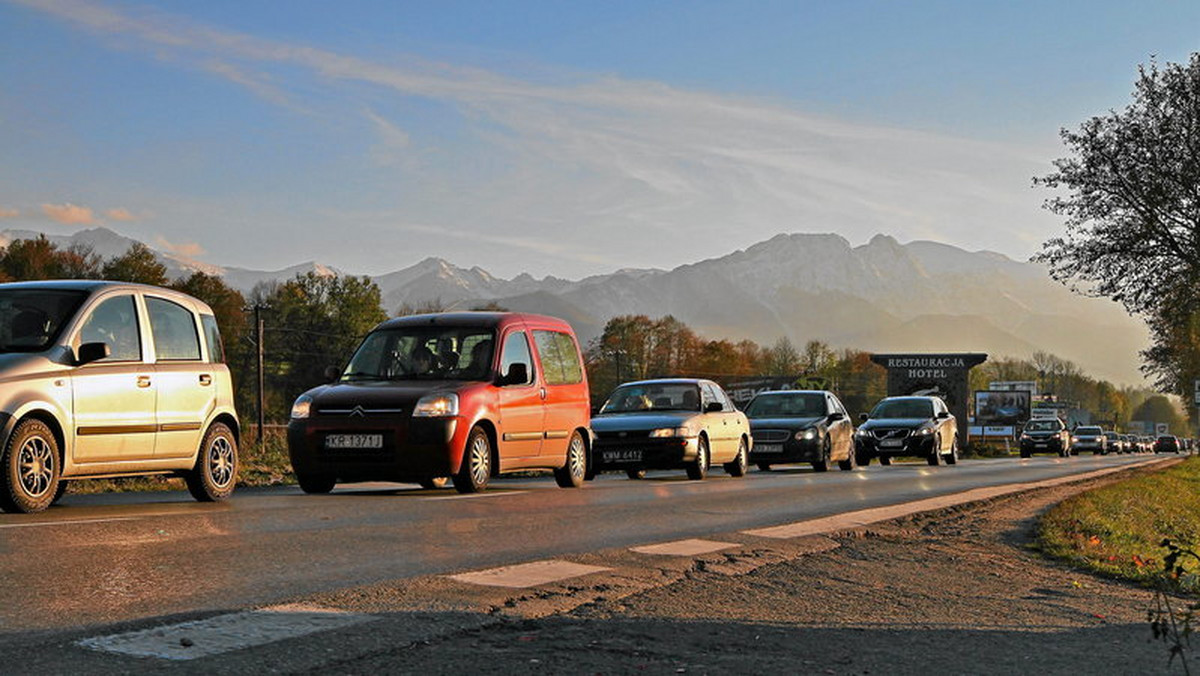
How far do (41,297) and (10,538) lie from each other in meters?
3.10

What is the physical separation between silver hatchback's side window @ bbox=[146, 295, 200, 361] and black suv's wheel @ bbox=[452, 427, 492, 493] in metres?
3.00

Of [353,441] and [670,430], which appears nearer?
[353,441]

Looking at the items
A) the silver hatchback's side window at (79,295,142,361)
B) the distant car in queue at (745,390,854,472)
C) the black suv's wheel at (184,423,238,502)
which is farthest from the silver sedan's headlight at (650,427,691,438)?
the silver hatchback's side window at (79,295,142,361)

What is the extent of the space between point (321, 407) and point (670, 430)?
7186 mm

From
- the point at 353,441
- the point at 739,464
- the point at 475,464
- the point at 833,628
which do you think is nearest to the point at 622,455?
the point at 739,464

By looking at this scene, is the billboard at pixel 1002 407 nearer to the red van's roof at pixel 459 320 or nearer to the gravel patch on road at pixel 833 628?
the red van's roof at pixel 459 320

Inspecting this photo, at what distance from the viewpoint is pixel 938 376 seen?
8181cm

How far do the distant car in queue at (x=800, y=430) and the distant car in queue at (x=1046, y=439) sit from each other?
38.7m

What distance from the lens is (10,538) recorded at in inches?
342

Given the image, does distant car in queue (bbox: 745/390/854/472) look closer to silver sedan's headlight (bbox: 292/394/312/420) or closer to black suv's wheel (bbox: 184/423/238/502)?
silver sedan's headlight (bbox: 292/394/312/420)

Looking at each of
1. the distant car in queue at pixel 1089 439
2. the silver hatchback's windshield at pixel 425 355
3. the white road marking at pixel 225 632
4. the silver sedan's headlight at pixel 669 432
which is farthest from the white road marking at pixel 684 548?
the distant car in queue at pixel 1089 439

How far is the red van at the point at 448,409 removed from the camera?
13.8 metres

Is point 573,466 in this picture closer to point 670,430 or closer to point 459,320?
point 459,320

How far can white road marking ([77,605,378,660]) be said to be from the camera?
5172mm
